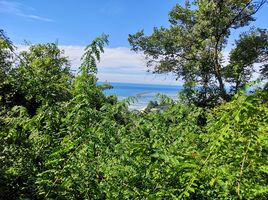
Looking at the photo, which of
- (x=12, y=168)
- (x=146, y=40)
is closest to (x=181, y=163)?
(x=12, y=168)

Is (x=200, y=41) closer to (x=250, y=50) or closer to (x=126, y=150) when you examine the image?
(x=250, y=50)

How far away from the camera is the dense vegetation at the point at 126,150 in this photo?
1.94 meters

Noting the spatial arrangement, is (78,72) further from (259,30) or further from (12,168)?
(259,30)

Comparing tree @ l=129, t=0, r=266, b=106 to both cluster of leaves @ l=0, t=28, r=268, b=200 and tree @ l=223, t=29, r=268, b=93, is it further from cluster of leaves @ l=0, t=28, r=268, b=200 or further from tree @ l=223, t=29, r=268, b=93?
cluster of leaves @ l=0, t=28, r=268, b=200

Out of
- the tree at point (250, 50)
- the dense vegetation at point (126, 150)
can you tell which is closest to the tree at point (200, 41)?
the tree at point (250, 50)

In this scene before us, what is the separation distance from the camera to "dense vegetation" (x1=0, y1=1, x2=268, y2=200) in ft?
6.35

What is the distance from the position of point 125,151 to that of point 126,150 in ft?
0.06

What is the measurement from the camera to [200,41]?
2142cm

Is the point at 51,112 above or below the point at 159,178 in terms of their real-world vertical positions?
above

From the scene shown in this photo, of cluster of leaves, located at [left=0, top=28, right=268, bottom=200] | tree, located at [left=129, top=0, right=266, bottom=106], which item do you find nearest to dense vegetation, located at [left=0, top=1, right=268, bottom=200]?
cluster of leaves, located at [left=0, top=28, right=268, bottom=200]

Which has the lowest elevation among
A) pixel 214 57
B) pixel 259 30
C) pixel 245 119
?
pixel 245 119

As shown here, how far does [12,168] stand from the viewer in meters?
3.40

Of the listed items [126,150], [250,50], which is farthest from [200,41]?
[126,150]

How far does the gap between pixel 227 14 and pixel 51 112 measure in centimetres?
1899
